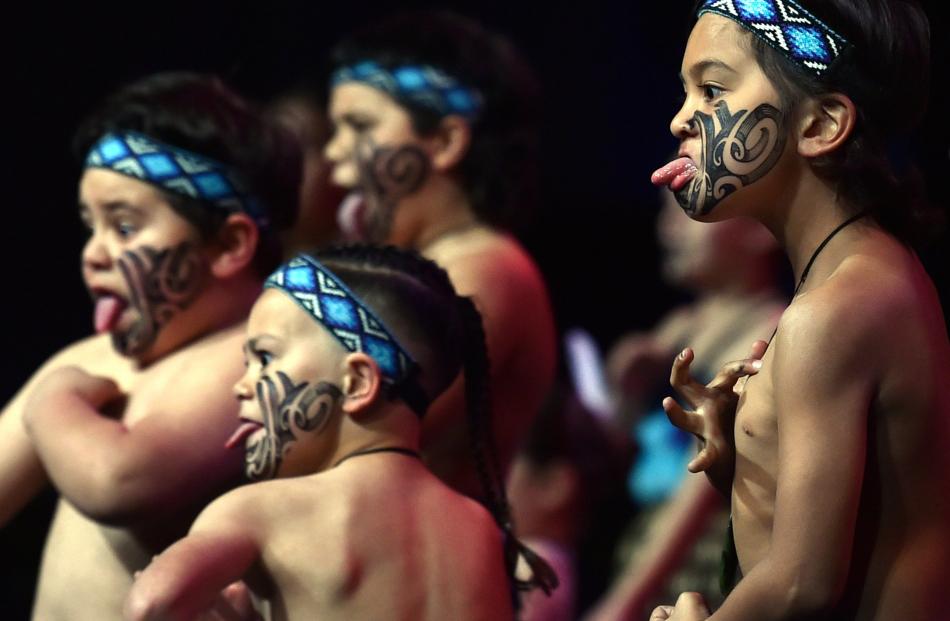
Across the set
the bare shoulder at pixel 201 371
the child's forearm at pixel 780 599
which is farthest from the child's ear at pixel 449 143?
the child's forearm at pixel 780 599

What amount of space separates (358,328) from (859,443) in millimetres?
912

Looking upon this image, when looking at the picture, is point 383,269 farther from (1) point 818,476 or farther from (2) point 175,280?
(1) point 818,476

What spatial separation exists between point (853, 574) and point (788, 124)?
1.89 feet

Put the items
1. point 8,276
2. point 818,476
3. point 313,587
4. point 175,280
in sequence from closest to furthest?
point 818,476
point 313,587
point 175,280
point 8,276

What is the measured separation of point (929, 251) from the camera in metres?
2.61

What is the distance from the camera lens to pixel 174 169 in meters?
3.17

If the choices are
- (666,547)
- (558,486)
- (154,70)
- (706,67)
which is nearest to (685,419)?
(706,67)

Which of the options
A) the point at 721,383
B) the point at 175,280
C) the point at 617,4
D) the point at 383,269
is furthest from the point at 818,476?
the point at 617,4

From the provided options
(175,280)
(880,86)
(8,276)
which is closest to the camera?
(880,86)

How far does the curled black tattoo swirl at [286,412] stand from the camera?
8.50 feet

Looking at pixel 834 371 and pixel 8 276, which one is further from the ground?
pixel 834 371

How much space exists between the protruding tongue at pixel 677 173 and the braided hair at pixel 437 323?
0.58m

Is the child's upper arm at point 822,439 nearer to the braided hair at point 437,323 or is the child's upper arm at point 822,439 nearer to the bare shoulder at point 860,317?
the bare shoulder at point 860,317

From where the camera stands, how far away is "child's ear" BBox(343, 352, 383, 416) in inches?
102
